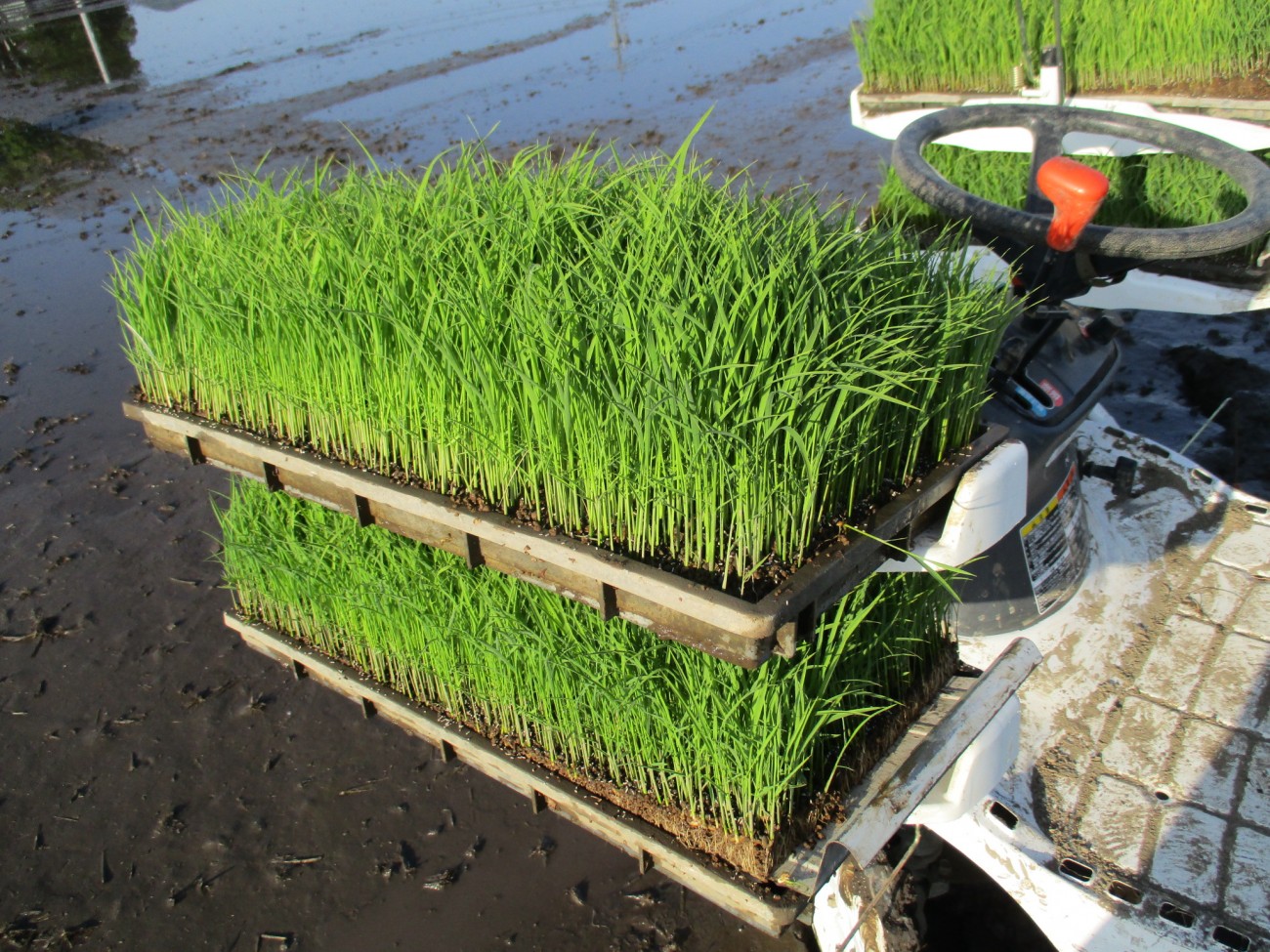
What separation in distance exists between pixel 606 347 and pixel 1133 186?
259cm

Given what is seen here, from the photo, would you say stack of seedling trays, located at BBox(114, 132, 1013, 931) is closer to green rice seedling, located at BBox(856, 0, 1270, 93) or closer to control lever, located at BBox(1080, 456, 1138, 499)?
control lever, located at BBox(1080, 456, 1138, 499)

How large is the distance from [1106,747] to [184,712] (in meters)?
2.51

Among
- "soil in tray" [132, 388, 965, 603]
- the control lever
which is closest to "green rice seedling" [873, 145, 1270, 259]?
the control lever

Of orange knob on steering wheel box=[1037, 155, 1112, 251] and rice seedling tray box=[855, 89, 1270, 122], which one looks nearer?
orange knob on steering wheel box=[1037, 155, 1112, 251]

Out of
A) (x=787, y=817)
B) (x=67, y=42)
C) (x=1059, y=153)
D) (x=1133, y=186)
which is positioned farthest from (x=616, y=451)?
(x=67, y=42)

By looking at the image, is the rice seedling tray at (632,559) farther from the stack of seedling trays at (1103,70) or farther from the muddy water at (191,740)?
the stack of seedling trays at (1103,70)

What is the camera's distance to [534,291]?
5.74 ft

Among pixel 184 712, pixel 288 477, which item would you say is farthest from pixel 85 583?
pixel 288 477

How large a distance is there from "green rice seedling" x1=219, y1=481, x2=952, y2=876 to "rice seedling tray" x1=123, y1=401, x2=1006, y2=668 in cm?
18

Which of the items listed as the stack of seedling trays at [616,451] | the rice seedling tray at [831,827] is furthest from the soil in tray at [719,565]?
the rice seedling tray at [831,827]

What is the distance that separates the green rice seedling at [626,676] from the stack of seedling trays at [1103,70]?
1.93 m

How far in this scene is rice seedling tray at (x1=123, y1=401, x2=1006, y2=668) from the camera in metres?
1.43

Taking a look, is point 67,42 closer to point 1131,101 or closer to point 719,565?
point 1131,101

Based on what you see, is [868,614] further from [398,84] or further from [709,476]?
[398,84]
